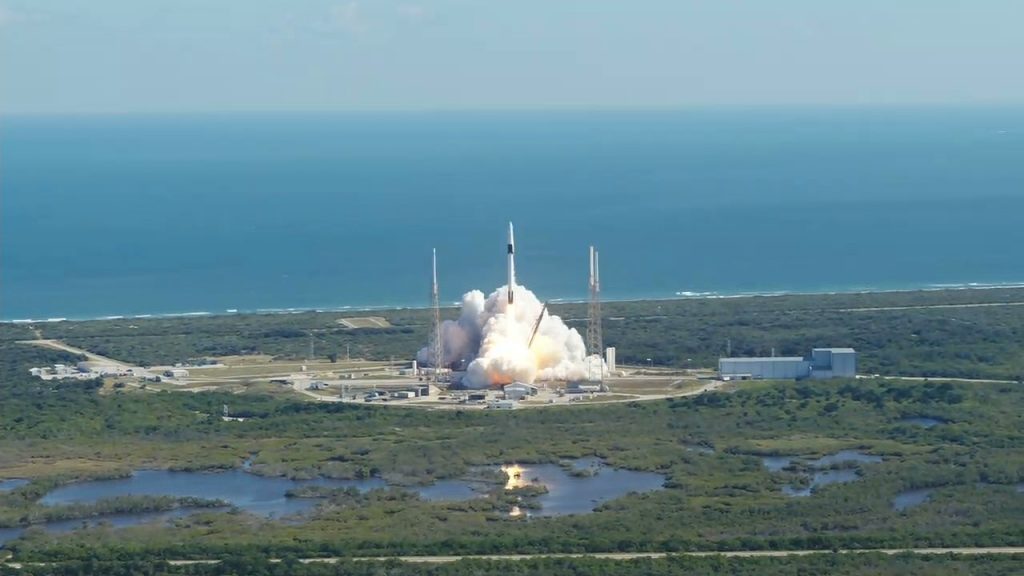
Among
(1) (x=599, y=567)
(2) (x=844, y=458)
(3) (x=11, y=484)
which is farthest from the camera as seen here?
(2) (x=844, y=458)

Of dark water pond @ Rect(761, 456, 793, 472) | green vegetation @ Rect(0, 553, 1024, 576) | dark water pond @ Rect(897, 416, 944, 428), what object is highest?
dark water pond @ Rect(897, 416, 944, 428)

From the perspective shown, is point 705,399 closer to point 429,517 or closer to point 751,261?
point 429,517

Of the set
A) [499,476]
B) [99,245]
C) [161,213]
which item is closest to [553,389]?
[499,476]

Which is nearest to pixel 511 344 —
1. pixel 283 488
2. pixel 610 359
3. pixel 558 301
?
pixel 610 359

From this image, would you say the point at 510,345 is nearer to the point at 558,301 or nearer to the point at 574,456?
the point at 574,456

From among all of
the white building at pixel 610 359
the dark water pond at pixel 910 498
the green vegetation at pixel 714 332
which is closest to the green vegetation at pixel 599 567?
the dark water pond at pixel 910 498

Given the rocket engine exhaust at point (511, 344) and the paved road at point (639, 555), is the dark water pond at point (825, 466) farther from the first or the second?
the rocket engine exhaust at point (511, 344)

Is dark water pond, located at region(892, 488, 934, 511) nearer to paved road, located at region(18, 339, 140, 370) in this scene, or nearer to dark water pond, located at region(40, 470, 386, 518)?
dark water pond, located at region(40, 470, 386, 518)

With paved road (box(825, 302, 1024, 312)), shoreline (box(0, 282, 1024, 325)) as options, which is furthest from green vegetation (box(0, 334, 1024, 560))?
paved road (box(825, 302, 1024, 312))
